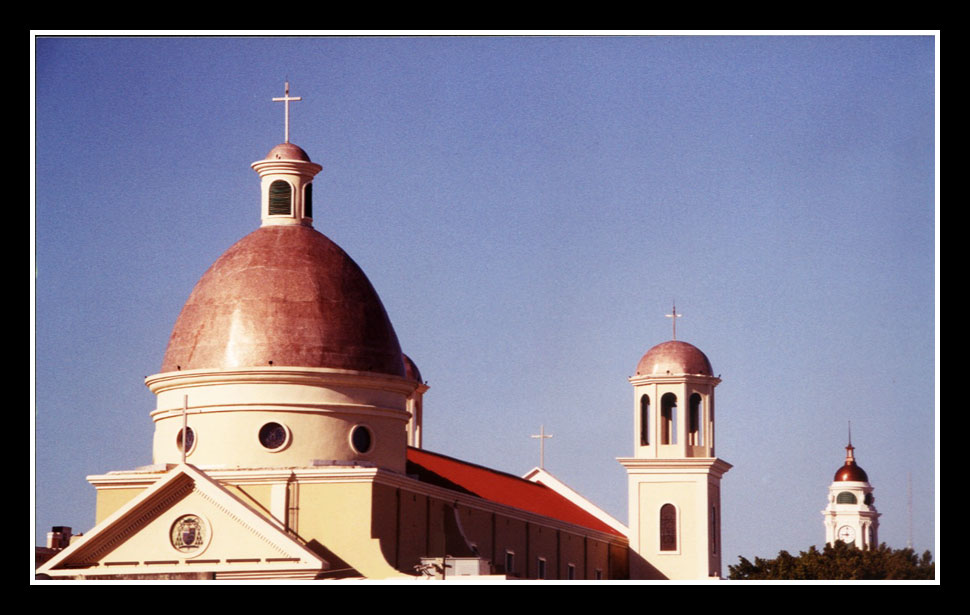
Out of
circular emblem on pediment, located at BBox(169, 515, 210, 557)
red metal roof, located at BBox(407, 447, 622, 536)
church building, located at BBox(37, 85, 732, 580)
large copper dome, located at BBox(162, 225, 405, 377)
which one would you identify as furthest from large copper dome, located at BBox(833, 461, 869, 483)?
circular emblem on pediment, located at BBox(169, 515, 210, 557)

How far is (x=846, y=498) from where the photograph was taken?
132625mm

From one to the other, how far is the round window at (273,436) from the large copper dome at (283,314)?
5.37 ft

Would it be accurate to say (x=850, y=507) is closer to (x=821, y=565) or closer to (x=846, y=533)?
(x=846, y=533)

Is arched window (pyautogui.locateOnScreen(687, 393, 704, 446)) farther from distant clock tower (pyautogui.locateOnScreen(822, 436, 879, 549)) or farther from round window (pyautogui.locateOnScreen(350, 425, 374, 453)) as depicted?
distant clock tower (pyautogui.locateOnScreen(822, 436, 879, 549))

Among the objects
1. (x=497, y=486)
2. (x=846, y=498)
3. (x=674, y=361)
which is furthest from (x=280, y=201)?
(x=846, y=498)

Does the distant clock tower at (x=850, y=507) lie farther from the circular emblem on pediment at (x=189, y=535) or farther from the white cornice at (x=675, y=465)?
the circular emblem on pediment at (x=189, y=535)

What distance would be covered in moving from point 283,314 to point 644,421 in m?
23.4

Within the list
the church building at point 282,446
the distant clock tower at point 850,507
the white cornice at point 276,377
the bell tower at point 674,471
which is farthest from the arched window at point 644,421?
the distant clock tower at point 850,507

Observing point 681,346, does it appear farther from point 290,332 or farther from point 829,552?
point 290,332

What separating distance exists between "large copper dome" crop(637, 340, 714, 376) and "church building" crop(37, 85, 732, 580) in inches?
582

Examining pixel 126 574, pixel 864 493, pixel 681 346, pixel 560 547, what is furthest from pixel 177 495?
pixel 864 493

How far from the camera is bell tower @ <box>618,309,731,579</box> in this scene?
246 ft

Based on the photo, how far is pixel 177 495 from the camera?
5244cm

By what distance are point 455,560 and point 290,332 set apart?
288 inches
